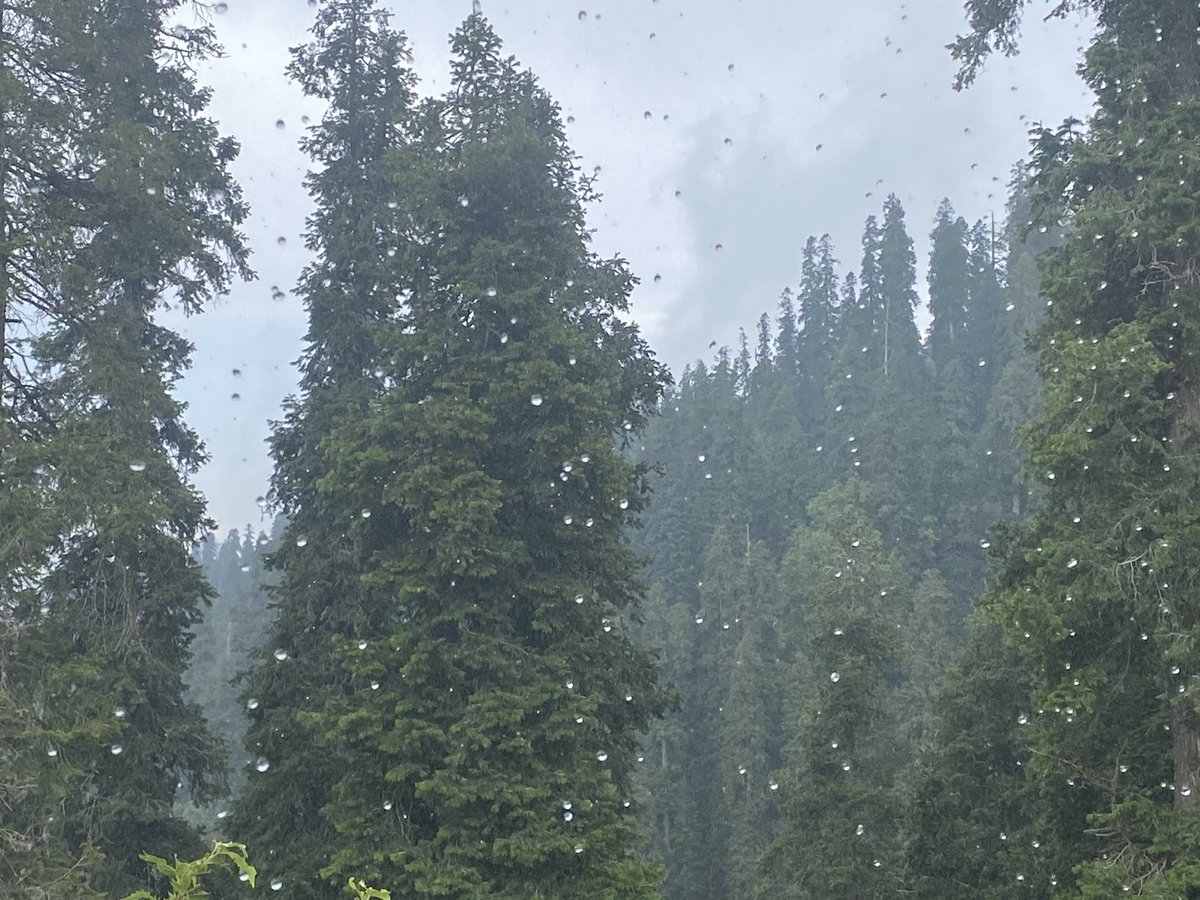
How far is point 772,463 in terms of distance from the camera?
7588cm

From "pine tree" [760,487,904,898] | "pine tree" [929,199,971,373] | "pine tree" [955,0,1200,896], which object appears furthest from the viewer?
"pine tree" [929,199,971,373]

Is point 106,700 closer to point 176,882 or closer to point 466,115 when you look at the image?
point 466,115

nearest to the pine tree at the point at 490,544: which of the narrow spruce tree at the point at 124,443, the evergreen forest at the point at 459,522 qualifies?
the evergreen forest at the point at 459,522

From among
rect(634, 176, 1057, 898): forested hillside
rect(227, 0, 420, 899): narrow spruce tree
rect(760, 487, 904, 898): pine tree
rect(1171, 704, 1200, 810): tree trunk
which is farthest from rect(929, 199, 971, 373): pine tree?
rect(1171, 704, 1200, 810): tree trunk

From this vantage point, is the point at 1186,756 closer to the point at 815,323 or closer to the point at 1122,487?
the point at 1122,487

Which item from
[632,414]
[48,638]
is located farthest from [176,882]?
[632,414]

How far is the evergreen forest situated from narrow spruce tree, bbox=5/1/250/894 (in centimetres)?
6

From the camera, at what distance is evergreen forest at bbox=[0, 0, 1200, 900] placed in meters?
11.8

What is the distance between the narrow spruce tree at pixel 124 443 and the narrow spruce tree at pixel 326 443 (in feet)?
3.37

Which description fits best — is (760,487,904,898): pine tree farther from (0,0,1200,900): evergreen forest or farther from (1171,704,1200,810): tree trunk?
(1171,704,1200,810): tree trunk

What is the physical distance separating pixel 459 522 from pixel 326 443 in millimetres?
3014

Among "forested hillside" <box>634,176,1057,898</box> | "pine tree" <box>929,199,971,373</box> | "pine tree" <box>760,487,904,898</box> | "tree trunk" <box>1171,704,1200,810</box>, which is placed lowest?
"tree trunk" <box>1171,704,1200,810</box>

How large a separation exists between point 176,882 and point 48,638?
9.31 m

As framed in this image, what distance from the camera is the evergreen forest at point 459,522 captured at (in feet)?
38.6
